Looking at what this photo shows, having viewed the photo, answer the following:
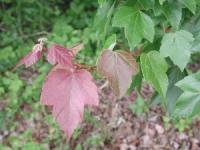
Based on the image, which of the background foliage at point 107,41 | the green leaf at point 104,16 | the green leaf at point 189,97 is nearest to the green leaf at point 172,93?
the background foliage at point 107,41

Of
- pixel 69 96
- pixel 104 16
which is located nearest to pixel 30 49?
pixel 104 16

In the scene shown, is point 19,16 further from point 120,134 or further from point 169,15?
point 169,15

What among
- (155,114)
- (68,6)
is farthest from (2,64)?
(155,114)

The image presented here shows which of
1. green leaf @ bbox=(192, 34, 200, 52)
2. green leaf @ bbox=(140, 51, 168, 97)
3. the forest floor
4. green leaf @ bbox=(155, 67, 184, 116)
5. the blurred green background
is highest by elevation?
green leaf @ bbox=(192, 34, 200, 52)

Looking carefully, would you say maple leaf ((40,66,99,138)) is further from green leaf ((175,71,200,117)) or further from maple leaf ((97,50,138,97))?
green leaf ((175,71,200,117))

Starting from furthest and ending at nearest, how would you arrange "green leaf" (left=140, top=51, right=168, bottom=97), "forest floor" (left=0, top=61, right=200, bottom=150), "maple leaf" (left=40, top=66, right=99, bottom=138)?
"forest floor" (left=0, top=61, right=200, bottom=150)
"green leaf" (left=140, top=51, right=168, bottom=97)
"maple leaf" (left=40, top=66, right=99, bottom=138)

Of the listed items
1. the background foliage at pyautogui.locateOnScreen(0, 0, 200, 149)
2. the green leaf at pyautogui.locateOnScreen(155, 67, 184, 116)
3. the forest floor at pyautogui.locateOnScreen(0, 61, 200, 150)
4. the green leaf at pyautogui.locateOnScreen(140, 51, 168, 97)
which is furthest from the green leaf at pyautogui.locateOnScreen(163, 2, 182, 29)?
the forest floor at pyautogui.locateOnScreen(0, 61, 200, 150)

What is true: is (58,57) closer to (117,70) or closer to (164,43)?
(117,70)
